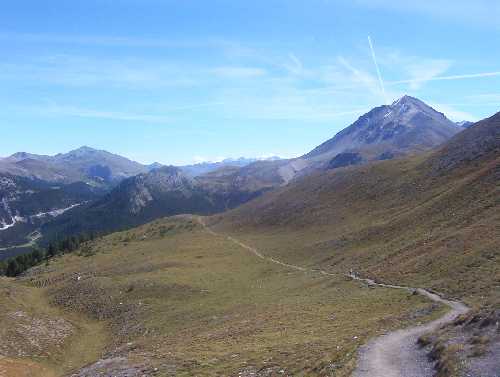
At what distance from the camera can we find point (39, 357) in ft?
161

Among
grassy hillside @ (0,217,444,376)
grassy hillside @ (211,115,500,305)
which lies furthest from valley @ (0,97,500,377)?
grassy hillside @ (211,115,500,305)

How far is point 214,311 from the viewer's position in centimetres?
5766

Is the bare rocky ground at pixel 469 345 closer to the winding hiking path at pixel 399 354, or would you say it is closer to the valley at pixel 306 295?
the valley at pixel 306 295

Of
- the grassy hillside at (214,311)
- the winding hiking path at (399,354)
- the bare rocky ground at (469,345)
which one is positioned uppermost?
the bare rocky ground at (469,345)

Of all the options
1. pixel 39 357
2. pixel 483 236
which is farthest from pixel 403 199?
pixel 39 357

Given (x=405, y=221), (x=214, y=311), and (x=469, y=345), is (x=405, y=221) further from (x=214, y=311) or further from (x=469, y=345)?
(x=469, y=345)

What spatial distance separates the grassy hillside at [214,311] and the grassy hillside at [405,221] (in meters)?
5.98

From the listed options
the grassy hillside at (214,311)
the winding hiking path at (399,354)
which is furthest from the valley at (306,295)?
the grassy hillside at (214,311)

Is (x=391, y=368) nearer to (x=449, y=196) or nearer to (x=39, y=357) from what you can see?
(x=39, y=357)

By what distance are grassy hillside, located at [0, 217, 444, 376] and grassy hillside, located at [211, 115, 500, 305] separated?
5.98 meters

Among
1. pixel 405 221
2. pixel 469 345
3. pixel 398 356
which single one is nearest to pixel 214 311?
pixel 398 356

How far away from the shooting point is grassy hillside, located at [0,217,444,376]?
3128cm

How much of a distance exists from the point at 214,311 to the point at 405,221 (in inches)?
1671

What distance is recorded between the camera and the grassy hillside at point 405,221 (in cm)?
4906
